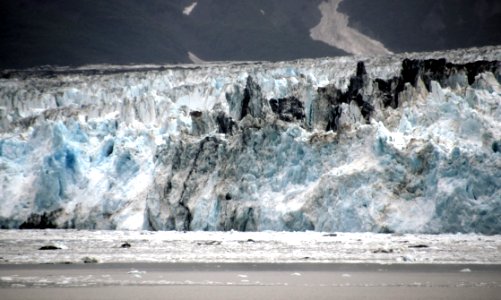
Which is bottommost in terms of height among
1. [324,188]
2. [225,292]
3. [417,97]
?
[225,292]

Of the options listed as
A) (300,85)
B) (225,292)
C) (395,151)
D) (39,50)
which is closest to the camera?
(225,292)

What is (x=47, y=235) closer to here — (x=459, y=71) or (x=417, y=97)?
Answer: (x=417, y=97)

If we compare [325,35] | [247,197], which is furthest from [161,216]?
[325,35]

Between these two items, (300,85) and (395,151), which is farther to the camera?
(300,85)

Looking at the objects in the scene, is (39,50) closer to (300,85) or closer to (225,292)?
(300,85)

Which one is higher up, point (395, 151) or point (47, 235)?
point (395, 151)

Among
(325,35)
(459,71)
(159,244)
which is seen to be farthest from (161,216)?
(325,35)

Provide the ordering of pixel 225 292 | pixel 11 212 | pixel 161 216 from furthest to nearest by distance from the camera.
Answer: pixel 11 212 < pixel 161 216 < pixel 225 292
